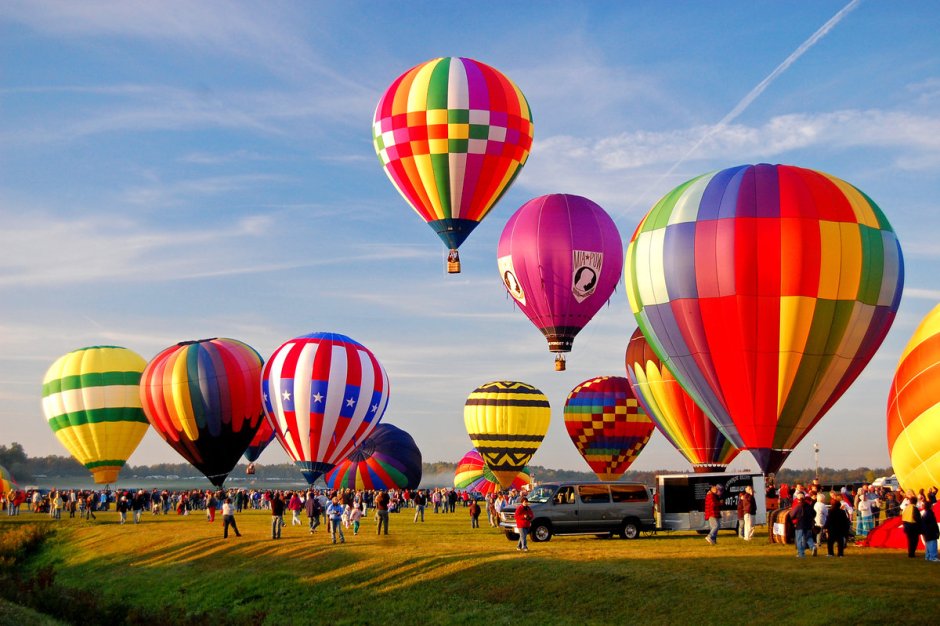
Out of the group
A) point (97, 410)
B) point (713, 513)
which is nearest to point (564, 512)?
point (713, 513)

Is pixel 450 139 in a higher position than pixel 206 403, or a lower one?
higher

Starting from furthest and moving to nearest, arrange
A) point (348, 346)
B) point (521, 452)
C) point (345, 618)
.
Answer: point (521, 452)
point (348, 346)
point (345, 618)

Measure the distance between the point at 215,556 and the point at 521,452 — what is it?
35.6 meters

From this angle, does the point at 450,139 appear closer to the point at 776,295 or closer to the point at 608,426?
the point at 776,295

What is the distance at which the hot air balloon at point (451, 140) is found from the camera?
4166cm

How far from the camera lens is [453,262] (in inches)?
1681

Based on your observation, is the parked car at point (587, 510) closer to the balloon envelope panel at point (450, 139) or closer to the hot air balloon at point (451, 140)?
the hot air balloon at point (451, 140)

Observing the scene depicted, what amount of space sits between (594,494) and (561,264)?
16.9m

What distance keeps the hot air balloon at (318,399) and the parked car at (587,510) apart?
16.6 meters

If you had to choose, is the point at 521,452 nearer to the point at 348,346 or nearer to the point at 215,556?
the point at 348,346

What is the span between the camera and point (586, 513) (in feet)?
97.2

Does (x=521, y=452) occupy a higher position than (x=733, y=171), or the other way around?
(x=733, y=171)

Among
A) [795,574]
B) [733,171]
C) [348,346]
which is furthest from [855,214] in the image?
[348,346]

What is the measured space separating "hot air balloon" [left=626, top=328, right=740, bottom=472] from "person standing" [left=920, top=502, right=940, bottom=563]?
63.8 feet
